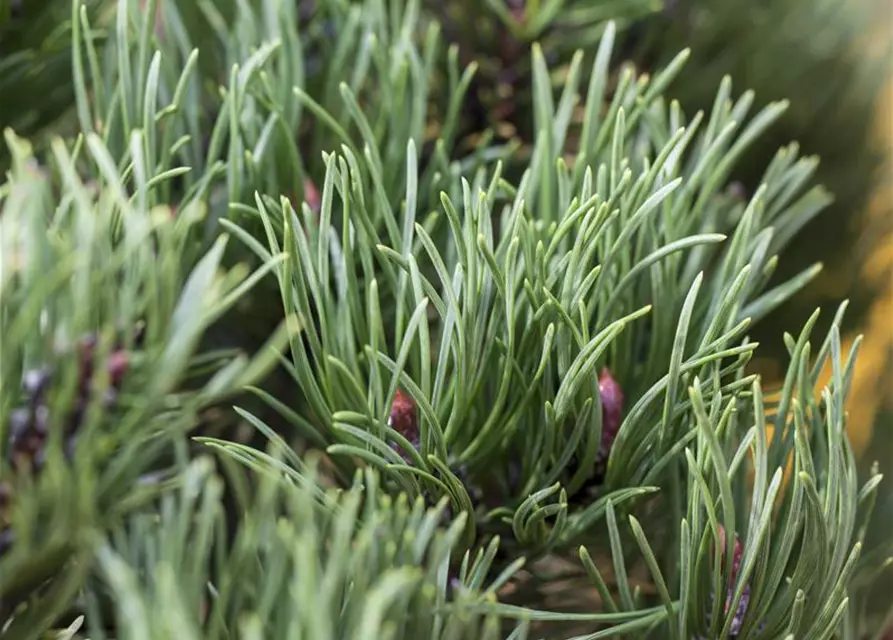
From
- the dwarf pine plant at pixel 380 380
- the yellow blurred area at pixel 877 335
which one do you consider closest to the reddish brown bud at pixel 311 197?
the dwarf pine plant at pixel 380 380

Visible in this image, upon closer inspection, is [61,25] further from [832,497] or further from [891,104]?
[891,104]

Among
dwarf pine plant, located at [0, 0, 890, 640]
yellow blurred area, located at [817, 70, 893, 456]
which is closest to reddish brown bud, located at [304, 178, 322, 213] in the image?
dwarf pine plant, located at [0, 0, 890, 640]

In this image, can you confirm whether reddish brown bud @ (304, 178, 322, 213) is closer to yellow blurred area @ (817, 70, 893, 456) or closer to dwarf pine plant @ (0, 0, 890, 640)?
dwarf pine plant @ (0, 0, 890, 640)

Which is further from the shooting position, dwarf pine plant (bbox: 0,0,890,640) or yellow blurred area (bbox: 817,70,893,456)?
yellow blurred area (bbox: 817,70,893,456)

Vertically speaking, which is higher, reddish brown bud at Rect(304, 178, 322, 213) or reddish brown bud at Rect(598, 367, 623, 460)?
reddish brown bud at Rect(304, 178, 322, 213)

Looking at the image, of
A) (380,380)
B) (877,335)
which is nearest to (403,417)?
(380,380)

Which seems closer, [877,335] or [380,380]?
[380,380]

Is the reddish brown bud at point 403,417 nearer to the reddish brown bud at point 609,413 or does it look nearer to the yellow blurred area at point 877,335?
the reddish brown bud at point 609,413

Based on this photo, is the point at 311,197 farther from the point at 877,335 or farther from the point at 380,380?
the point at 877,335

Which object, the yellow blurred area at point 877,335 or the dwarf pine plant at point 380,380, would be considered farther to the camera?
the yellow blurred area at point 877,335
